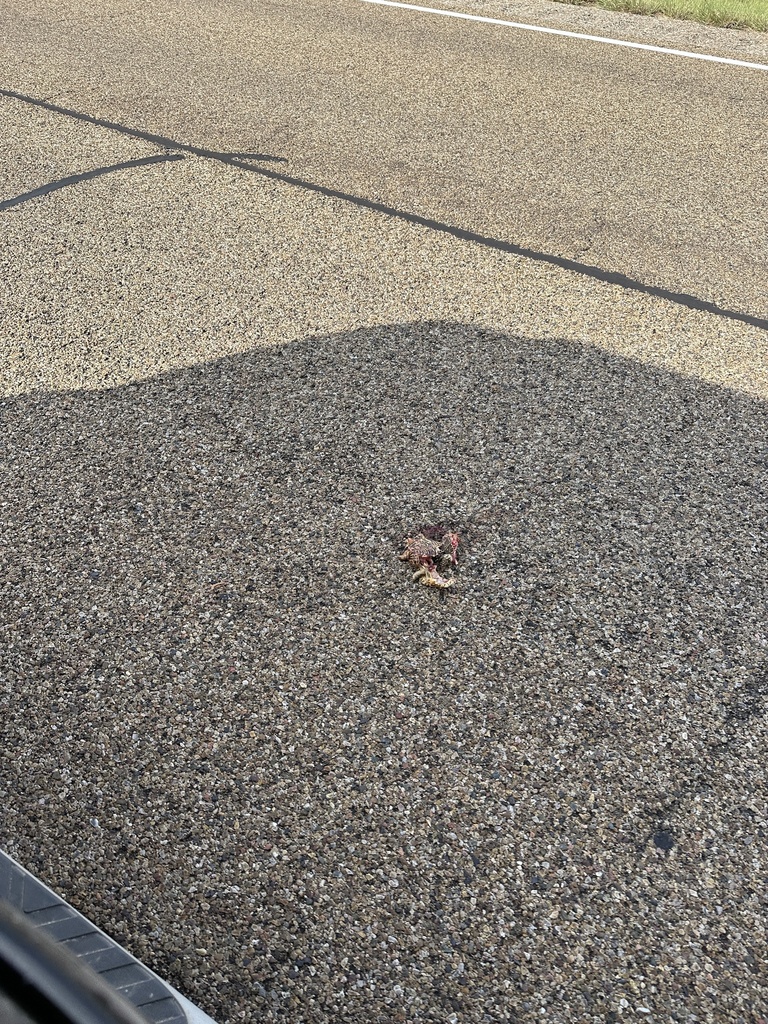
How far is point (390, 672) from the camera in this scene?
10.1ft

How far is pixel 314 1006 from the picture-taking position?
2.22m

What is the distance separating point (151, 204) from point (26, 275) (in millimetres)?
1066

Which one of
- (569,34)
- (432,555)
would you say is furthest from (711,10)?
(432,555)

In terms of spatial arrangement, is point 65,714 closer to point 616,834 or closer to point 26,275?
point 616,834

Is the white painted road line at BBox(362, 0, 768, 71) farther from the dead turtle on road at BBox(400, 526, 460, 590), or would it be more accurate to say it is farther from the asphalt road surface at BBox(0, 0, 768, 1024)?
the dead turtle on road at BBox(400, 526, 460, 590)

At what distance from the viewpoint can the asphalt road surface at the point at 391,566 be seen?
2410 millimetres

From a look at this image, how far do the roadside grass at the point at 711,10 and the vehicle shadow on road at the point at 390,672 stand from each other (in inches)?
267

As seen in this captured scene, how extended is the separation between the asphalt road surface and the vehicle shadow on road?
0.01 metres

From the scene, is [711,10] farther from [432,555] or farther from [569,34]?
[432,555]

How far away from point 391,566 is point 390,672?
49 cm

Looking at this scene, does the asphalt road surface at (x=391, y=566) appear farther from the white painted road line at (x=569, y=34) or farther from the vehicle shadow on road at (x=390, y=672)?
the white painted road line at (x=569, y=34)

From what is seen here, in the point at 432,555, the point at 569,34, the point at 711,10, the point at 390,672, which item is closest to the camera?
the point at 390,672

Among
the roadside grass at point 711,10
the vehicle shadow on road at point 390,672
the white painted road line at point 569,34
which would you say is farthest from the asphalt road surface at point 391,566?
the roadside grass at point 711,10

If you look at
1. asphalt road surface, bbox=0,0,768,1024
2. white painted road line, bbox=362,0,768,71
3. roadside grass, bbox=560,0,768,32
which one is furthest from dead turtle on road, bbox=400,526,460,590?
roadside grass, bbox=560,0,768,32
